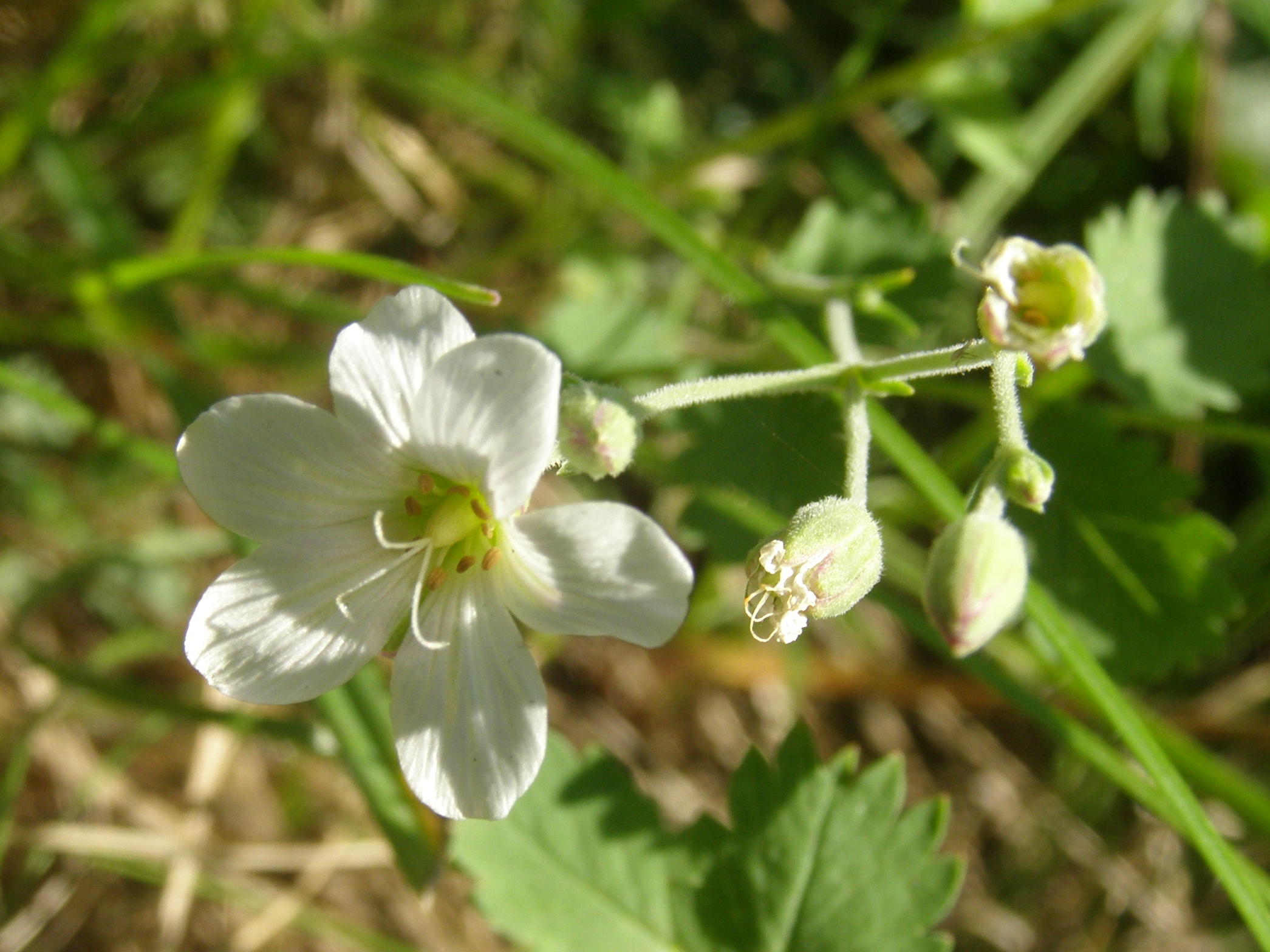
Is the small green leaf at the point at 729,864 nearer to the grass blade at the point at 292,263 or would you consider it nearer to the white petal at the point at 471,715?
the white petal at the point at 471,715

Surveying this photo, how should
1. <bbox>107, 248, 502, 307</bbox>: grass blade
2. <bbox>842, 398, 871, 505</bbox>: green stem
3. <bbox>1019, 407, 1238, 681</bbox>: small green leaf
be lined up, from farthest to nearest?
<bbox>1019, 407, 1238, 681</bbox>: small green leaf, <bbox>107, 248, 502, 307</bbox>: grass blade, <bbox>842, 398, 871, 505</bbox>: green stem

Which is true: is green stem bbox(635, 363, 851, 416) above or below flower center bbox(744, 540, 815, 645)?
above

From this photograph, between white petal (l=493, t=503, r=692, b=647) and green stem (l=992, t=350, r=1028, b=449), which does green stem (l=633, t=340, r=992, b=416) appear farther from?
white petal (l=493, t=503, r=692, b=647)

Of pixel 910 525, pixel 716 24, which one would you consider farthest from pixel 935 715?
pixel 716 24

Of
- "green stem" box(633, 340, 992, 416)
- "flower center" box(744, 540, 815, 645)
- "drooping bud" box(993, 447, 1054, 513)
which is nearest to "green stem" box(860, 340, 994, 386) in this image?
"green stem" box(633, 340, 992, 416)

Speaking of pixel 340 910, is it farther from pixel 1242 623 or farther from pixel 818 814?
pixel 1242 623
